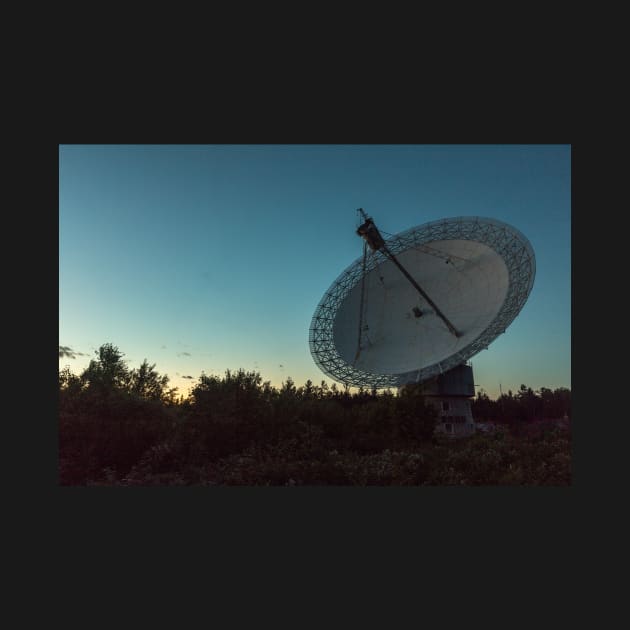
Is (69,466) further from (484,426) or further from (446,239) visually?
(484,426)

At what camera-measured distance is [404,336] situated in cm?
1664

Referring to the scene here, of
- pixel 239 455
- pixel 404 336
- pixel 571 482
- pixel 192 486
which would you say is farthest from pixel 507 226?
pixel 192 486

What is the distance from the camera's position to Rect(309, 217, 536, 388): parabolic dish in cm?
1441

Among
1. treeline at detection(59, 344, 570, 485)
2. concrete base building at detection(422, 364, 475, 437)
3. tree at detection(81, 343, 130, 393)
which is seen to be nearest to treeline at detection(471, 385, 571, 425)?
concrete base building at detection(422, 364, 475, 437)

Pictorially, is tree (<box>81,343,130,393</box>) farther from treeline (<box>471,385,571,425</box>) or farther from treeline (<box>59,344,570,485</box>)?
treeline (<box>471,385,571,425</box>)

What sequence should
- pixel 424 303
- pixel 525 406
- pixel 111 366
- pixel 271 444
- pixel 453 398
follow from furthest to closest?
1. pixel 111 366
2. pixel 525 406
3. pixel 453 398
4. pixel 424 303
5. pixel 271 444

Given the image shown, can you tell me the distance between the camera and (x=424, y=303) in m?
17.0

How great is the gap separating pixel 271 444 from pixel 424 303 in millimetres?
8234

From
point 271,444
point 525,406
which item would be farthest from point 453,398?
point 271,444

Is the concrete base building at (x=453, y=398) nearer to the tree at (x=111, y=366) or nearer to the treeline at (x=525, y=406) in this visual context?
the treeline at (x=525, y=406)

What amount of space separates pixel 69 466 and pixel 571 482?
13692 mm

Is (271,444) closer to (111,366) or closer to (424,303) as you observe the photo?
(424,303)

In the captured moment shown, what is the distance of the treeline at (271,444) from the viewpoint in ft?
37.5

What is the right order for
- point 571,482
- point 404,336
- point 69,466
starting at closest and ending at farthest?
point 571,482
point 69,466
point 404,336
